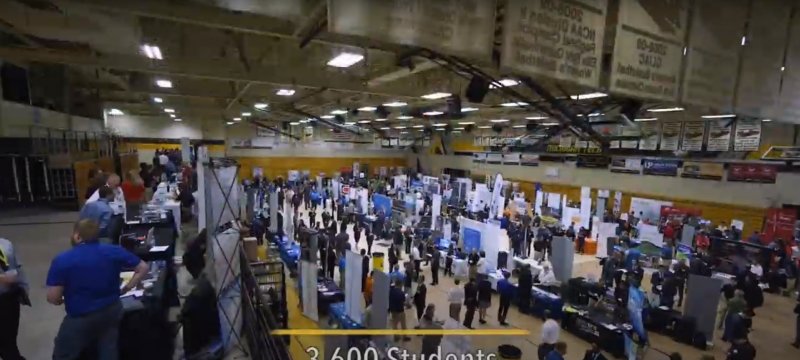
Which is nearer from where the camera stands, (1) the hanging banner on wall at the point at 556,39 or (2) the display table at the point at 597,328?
(1) the hanging banner on wall at the point at 556,39

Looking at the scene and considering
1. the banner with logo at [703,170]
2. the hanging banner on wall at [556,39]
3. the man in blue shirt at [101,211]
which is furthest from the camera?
the banner with logo at [703,170]

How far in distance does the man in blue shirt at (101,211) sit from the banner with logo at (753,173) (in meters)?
20.3

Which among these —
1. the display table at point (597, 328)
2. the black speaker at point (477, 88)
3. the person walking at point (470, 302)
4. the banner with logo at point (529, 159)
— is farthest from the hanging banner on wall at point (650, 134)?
the black speaker at point (477, 88)

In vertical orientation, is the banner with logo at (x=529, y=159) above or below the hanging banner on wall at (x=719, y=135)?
below

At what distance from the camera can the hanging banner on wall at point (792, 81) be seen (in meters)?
4.01

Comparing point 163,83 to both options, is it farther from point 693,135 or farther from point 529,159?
point 529,159

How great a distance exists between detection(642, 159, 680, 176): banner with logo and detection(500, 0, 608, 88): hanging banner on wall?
1836 cm

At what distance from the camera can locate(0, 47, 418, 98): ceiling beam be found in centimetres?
582

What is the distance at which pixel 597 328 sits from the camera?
7.81 meters

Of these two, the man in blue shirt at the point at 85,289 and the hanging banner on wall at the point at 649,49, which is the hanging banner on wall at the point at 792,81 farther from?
the man in blue shirt at the point at 85,289

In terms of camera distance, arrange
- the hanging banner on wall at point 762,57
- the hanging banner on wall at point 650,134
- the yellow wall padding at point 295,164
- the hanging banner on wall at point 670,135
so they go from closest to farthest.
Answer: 1. the hanging banner on wall at point 762,57
2. the hanging banner on wall at point 670,135
3. the hanging banner on wall at point 650,134
4. the yellow wall padding at point 295,164

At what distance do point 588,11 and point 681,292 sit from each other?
995 cm

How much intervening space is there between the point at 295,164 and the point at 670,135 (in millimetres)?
23358

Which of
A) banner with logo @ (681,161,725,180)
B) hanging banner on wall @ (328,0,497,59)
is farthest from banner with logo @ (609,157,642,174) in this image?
hanging banner on wall @ (328,0,497,59)
